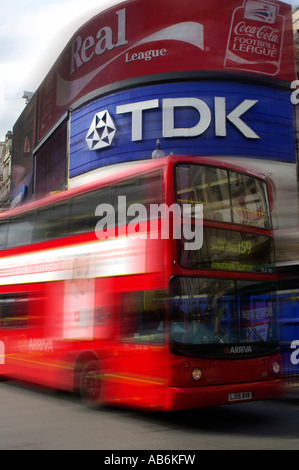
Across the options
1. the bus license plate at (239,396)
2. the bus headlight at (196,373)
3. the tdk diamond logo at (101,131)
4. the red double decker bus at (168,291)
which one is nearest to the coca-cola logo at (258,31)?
the tdk diamond logo at (101,131)

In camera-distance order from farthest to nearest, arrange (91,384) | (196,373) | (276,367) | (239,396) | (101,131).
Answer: (101,131) < (91,384) < (276,367) < (239,396) < (196,373)

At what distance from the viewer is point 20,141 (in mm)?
36562

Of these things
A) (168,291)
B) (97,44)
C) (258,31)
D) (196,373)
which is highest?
(97,44)

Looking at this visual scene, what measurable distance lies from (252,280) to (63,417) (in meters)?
3.52

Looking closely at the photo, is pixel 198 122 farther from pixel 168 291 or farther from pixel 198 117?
A: pixel 168 291

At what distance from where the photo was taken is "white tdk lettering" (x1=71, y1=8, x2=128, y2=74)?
25.0 meters

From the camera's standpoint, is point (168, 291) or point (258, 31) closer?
point (168, 291)

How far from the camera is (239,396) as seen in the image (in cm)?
782

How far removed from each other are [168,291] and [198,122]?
17.1 m

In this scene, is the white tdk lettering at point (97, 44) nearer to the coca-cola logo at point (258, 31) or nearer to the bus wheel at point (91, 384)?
the coca-cola logo at point (258, 31)

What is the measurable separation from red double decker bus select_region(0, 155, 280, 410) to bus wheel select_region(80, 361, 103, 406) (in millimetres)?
20

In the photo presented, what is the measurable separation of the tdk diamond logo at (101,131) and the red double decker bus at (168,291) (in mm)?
14934

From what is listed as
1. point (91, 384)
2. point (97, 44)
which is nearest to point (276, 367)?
point (91, 384)
